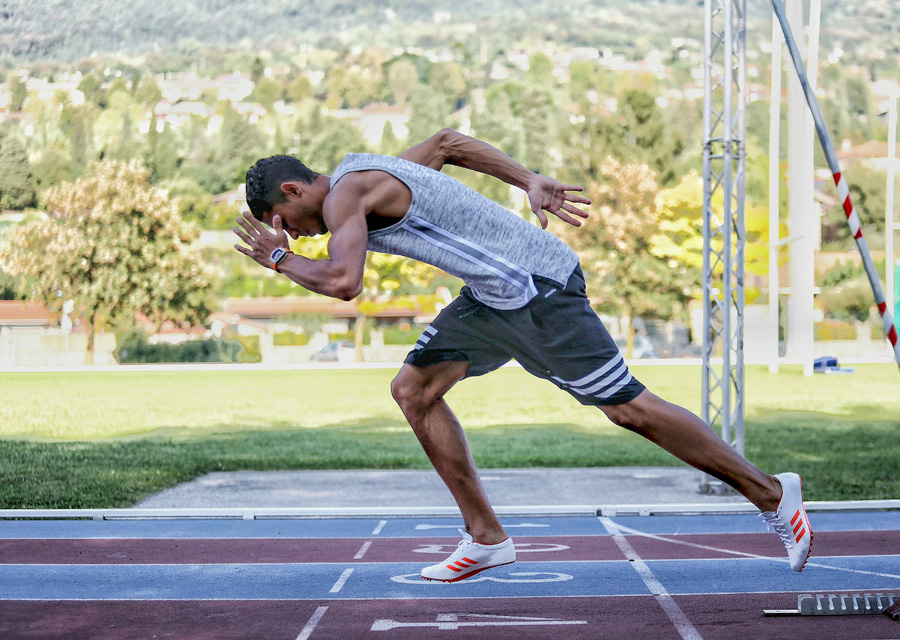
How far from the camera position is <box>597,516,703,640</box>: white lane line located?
3672mm

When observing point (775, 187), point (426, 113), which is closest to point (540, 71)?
point (426, 113)

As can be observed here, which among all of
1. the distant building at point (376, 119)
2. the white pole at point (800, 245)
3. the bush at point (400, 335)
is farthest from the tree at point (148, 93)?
the white pole at point (800, 245)

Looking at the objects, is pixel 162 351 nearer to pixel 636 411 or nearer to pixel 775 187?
pixel 775 187

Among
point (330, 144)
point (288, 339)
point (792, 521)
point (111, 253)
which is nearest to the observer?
point (792, 521)

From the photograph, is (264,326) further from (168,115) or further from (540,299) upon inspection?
(540,299)

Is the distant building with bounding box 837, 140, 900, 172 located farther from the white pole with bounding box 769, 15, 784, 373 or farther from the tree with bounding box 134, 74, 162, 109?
the tree with bounding box 134, 74, 162, 109

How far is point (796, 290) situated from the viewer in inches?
861

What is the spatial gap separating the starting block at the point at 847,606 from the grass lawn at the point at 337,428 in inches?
221

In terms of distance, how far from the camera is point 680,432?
3314 millimetres

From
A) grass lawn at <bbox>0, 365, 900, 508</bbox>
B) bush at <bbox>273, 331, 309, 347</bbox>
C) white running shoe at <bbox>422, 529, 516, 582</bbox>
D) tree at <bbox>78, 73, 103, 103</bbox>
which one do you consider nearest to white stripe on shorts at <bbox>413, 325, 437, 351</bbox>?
white running shoe at <bbox>422, 529, 516, 582</bbox>

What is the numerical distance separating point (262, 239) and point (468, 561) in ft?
4.63

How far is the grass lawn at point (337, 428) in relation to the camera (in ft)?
36.7

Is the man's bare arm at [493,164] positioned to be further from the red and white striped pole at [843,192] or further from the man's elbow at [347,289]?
the red and white striped pole at [843,192]

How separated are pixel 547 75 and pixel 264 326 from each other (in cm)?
1149
